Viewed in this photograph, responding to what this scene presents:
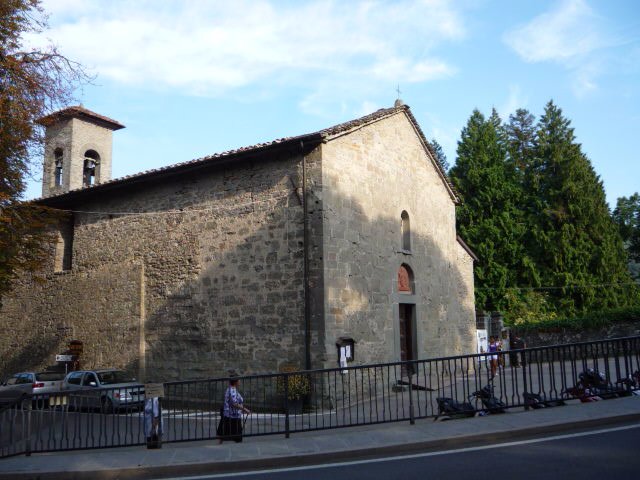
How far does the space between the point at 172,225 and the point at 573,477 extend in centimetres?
1374

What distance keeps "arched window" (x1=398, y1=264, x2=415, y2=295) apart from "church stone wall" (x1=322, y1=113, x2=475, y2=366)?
0.15 meters

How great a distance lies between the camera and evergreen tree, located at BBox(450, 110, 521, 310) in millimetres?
33219

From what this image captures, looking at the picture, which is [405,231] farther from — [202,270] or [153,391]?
[153,391]

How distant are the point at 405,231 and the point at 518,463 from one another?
12.1 metres

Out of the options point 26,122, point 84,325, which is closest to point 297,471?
point 26,122

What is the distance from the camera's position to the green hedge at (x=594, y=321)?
26.9 m

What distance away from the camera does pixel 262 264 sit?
14.9m

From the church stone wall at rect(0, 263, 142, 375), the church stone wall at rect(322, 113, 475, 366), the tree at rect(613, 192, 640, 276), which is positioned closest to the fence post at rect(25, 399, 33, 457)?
the church stone wall at rect(322, 113, 475, 366)

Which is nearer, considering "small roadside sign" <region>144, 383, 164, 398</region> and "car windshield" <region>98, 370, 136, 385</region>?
"small roadside sign" <region>144, 383, 164, 398</region>

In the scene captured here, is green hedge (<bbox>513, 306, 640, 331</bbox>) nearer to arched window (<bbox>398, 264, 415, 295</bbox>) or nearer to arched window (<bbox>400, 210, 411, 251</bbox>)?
arched window (<bbox>398, 264, 415, 295</bbox>)

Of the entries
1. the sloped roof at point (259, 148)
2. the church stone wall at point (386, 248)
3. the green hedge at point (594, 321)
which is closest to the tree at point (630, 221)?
the green hedge at point (594, 321)

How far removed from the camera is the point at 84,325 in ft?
62.3

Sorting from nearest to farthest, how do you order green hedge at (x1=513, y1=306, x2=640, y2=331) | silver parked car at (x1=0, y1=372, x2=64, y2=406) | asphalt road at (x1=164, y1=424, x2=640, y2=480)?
asphalt road at (x1=164, y1=424, x2=640, y2=480)
silver parked car at (x1=0, y1=372, x2=64, y2=406)
green hedge at (x1=513, y1=306, x2=640, y2=331)

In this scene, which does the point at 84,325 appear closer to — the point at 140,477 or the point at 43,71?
the point at 43,71
